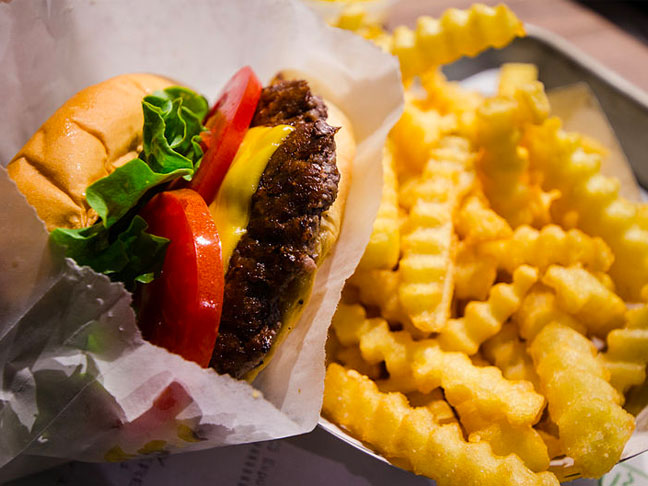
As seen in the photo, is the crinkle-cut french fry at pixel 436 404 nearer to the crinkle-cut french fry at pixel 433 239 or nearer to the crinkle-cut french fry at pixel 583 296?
the crinkle-cut french fry at pixel 433 239

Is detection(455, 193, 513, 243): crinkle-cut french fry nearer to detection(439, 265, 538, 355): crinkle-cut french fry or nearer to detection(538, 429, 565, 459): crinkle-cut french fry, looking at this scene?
detection(439, 265, 538, 355): crinkle-cut french fry

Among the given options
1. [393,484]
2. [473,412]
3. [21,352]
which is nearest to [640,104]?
[473,412]

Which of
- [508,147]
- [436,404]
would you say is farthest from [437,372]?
[508,147]

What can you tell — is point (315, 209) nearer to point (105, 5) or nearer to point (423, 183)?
point (423, 183)

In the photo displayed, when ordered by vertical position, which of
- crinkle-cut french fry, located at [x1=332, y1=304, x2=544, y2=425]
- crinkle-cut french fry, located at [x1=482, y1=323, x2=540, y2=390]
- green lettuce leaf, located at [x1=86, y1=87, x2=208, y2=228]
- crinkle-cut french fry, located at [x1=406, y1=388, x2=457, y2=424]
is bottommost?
crinkle-cut french fry, located at [x1=406, y1=388, x2=457, y2=424]

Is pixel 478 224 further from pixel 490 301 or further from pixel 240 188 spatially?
pixel 240 188

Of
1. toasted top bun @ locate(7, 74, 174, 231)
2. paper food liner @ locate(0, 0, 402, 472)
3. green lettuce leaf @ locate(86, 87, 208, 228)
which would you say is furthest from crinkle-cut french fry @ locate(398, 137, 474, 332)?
toasted top bun @ locate(7, 74, 174, 231)
